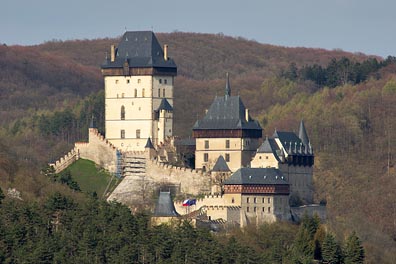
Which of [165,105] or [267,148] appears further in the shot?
[165,105]

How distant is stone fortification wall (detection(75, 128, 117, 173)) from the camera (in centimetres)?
11481

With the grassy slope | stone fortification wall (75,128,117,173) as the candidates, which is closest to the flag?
the grassy slope

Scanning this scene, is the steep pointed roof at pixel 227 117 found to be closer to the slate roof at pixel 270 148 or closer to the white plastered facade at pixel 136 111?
the slate roof at pixel 270 148

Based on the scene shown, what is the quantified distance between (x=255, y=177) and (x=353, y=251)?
6.03 meters

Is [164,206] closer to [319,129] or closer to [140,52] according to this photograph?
[140,52]

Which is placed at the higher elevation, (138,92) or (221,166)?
(138,92)

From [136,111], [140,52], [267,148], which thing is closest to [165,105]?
[136,111]

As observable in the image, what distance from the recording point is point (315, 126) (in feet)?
453

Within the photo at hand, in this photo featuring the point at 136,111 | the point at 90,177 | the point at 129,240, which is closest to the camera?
the point at 129,240

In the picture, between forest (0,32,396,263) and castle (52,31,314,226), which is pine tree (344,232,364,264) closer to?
forest (0,32,396,263)

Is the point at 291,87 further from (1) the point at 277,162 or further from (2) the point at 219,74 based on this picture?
(1) the point at 277,162

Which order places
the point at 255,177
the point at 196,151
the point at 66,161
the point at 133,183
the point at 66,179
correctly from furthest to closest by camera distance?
1. the point at 66,161
2. the point at 66,179
3. the point at 133,183
4. the point at 196,151
5. the point at 255,177

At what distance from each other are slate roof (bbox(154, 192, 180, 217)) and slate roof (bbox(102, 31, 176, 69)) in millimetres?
10977

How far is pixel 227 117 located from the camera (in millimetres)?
111688
